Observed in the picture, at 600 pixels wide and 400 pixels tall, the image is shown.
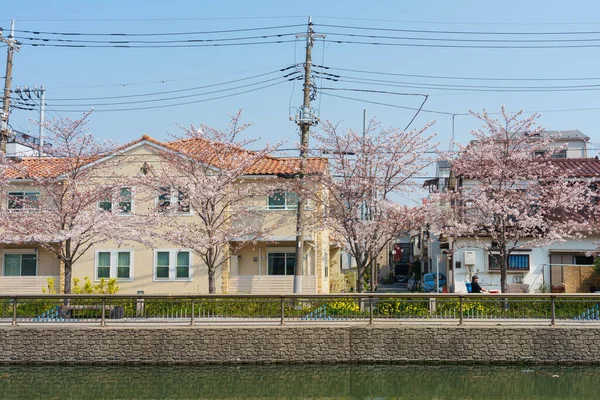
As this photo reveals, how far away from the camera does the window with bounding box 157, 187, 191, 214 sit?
2625 centimetres

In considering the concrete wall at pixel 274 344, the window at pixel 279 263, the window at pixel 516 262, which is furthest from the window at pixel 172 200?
the window at pixel 516 262

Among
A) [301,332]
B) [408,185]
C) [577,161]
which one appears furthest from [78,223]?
[577,161]

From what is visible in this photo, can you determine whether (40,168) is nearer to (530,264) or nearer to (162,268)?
(162,268)

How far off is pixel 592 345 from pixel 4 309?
16.2m

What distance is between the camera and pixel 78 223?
23766mm

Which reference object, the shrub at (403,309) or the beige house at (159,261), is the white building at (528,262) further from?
the shrub at (403,309)

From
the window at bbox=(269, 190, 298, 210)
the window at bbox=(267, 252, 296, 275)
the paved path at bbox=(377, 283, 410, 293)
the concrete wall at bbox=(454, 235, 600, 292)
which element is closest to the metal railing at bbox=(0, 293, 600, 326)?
the window at bbox=(269, 190, 298, 210)

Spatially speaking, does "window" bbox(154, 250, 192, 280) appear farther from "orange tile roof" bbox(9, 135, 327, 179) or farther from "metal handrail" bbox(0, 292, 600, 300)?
"metal handrail" bbox(0, 292, 600, 300)

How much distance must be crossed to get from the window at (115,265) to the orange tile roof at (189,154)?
15.5 feet

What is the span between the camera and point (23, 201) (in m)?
26.2

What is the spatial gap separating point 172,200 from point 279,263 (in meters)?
5.57

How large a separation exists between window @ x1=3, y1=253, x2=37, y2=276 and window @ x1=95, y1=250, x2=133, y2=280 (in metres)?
3.17

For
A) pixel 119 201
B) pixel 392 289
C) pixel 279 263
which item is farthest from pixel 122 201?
pixel 392 289

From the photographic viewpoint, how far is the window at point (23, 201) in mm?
26312
